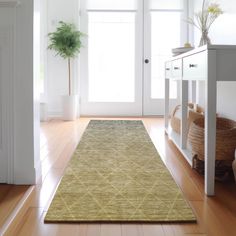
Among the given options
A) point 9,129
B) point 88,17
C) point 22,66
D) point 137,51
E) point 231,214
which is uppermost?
point 88,17

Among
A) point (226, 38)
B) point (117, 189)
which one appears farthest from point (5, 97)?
point (226, 38)

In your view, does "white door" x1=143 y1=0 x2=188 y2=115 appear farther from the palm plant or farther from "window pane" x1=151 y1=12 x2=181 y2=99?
the palm plant

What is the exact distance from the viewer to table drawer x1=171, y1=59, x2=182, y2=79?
116 inches

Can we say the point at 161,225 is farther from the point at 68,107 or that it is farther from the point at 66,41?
the point at 66,41

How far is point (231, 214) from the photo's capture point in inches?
66.3

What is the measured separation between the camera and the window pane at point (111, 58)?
19.2 feet

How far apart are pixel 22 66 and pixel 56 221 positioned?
0.95 m

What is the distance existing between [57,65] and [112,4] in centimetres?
135

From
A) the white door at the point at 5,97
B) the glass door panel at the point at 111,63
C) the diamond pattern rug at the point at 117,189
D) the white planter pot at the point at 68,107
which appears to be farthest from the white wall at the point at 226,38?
the white planter pot at the point at 68,107

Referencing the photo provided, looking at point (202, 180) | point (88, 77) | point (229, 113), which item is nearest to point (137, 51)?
point (88, 77)

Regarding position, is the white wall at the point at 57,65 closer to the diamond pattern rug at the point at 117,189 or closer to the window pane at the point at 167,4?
the window pane at the point at 167,4

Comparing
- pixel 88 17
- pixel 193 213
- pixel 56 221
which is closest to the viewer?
pixel 56 221

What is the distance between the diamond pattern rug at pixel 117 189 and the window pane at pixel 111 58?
2.68 m

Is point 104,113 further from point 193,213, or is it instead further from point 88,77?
point 193,213
